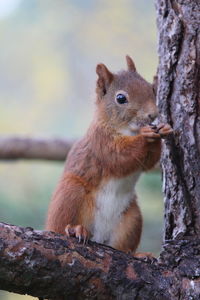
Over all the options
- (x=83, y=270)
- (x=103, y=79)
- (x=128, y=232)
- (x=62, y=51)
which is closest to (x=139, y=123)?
(x=103, y=79)

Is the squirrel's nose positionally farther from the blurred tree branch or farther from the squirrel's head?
the blurred tree branch

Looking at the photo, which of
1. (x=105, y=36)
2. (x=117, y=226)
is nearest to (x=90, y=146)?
(x=117, y=226)

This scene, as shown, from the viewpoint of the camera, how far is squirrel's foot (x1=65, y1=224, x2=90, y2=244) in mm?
2419

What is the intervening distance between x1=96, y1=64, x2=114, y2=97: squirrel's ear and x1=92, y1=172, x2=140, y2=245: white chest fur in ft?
1.58

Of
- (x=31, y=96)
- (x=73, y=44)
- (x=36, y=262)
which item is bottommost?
(x=36, y=262)

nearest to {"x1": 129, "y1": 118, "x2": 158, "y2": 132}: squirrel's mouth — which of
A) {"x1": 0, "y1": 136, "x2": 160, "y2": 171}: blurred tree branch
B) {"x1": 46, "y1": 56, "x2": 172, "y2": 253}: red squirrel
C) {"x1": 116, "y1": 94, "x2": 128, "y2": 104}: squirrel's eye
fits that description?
{"x1": 46, "y1": 56, "x2": 172, "y2": 253}: red squirrel

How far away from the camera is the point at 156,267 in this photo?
7.56 ft

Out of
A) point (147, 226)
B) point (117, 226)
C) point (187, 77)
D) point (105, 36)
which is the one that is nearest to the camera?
point (187, 77)

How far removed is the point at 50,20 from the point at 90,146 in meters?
4.13

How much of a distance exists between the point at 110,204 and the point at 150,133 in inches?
17.8

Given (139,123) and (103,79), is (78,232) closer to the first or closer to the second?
(139,123)

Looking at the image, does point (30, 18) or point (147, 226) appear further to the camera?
point (30, 18)

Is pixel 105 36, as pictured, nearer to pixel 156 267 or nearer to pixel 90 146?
pixel 90 146

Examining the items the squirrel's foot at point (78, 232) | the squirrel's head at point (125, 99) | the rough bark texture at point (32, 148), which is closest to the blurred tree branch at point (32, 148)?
the rough bark texture at point (32, 148)
